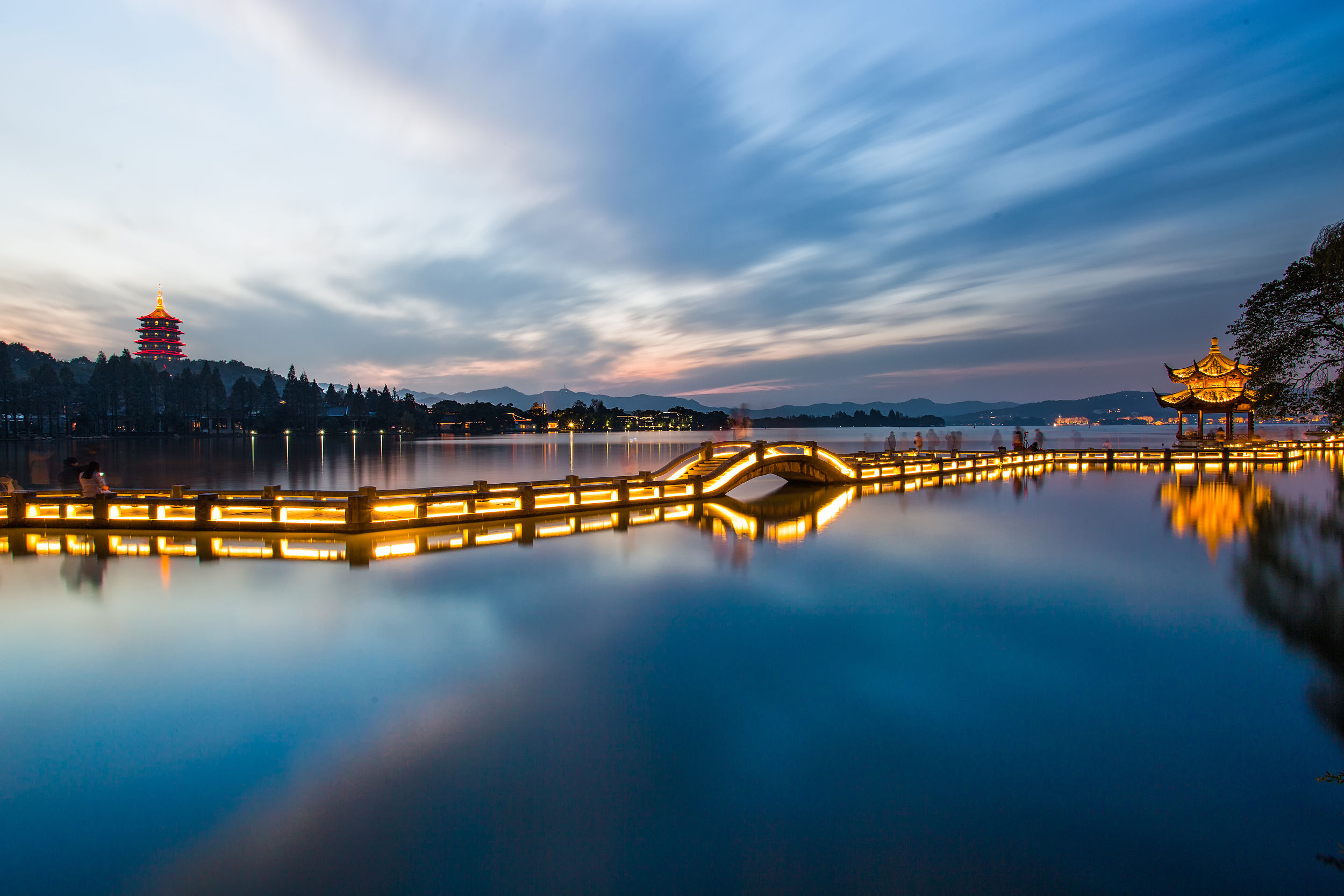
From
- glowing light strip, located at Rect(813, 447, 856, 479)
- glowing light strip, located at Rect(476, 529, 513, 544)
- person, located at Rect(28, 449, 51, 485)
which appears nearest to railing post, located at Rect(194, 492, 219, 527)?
glowing light strip, located at Rect(476, 529, 513, 544)

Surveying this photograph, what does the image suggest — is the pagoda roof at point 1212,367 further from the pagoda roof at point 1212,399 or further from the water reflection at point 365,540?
the water reflection at point 365,540

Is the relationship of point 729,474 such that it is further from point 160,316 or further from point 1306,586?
point 160,316

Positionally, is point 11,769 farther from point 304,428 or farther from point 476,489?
point 304,428

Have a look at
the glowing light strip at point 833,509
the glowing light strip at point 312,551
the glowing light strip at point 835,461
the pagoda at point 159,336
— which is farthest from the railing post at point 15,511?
the pagoda at point 159,336

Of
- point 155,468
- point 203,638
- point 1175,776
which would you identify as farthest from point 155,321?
point 1175,776

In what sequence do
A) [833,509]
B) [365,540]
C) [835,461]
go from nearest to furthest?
[365,540], [833,509], [835,461]

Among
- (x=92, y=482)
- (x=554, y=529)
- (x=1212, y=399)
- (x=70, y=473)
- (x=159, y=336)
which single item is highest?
(x=159, y=336)

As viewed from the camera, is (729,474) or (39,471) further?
(39,471)

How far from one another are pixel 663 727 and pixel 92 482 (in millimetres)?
16987

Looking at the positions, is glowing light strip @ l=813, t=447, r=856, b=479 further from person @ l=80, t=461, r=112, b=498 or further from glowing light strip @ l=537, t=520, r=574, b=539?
person @ l=80, t=461, r=112, b=498

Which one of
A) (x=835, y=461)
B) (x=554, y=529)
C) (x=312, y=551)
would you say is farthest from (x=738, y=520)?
(x=835, y=461)

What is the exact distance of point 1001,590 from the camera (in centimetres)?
1076

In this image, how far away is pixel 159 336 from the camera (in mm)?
149750

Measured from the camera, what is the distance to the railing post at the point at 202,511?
14391 mm
